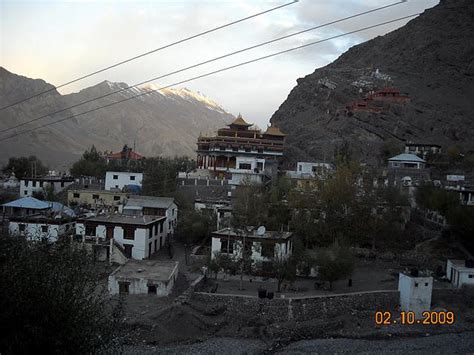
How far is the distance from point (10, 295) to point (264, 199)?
23.2m

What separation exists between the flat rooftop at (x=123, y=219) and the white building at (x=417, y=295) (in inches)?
551

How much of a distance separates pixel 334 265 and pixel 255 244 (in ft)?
13.7

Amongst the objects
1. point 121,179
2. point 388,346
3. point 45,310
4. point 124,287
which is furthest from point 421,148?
point 45,310

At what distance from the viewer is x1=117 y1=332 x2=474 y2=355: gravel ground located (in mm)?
16609

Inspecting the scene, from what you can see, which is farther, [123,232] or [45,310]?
[123,232]

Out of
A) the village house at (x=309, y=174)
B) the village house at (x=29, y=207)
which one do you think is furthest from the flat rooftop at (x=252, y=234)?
the village house at (x=29, y=207)

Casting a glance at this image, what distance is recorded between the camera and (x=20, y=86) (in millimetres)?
142250

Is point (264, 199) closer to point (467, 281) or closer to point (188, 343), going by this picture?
point (467, 281)

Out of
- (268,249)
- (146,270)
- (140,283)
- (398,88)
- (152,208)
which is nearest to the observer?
(140,283)

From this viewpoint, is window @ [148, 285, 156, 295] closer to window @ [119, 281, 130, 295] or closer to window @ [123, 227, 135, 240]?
window @ [119, 281, 130, 295]

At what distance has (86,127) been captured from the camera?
154 m

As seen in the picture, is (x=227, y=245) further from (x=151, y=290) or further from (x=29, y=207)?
(x=29, y=207)

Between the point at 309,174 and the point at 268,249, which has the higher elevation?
the point at 309,174

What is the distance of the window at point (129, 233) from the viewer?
26609mm
